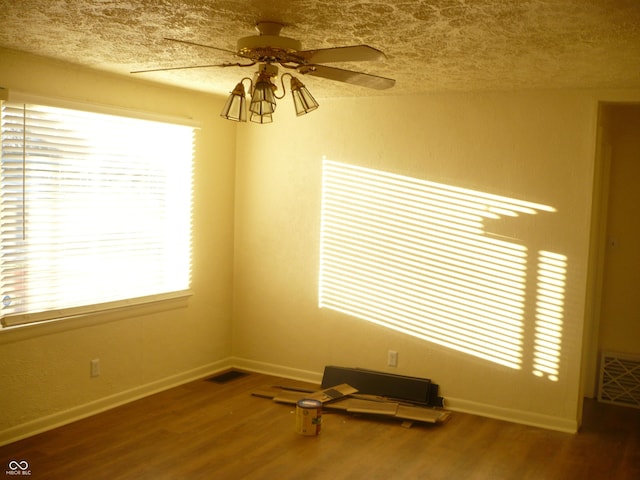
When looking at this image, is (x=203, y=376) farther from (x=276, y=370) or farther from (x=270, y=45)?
(x=270, y=45)

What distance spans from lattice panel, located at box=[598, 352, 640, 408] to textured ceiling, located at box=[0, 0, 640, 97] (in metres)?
2.25

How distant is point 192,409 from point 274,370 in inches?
44.2

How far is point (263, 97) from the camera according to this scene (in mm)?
2730

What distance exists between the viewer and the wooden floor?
3539 millimetres

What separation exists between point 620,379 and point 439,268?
1.82 m

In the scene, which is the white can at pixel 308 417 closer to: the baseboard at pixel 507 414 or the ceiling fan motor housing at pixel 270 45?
the baseboard at pixel 507 414

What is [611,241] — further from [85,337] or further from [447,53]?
[85,337]

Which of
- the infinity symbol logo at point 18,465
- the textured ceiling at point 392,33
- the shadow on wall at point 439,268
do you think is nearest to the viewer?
the textured ceiling at point 392,33

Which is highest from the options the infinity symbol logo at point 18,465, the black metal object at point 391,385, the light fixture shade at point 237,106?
the light fixture shade at point 237,106

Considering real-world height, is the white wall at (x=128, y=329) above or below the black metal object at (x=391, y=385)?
above

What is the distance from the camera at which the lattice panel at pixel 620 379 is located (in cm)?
495

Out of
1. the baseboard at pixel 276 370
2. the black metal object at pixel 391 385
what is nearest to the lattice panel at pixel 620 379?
the black metal object at pixel 391 385

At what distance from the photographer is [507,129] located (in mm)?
4492

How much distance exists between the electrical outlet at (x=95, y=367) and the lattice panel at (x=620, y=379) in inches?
157
